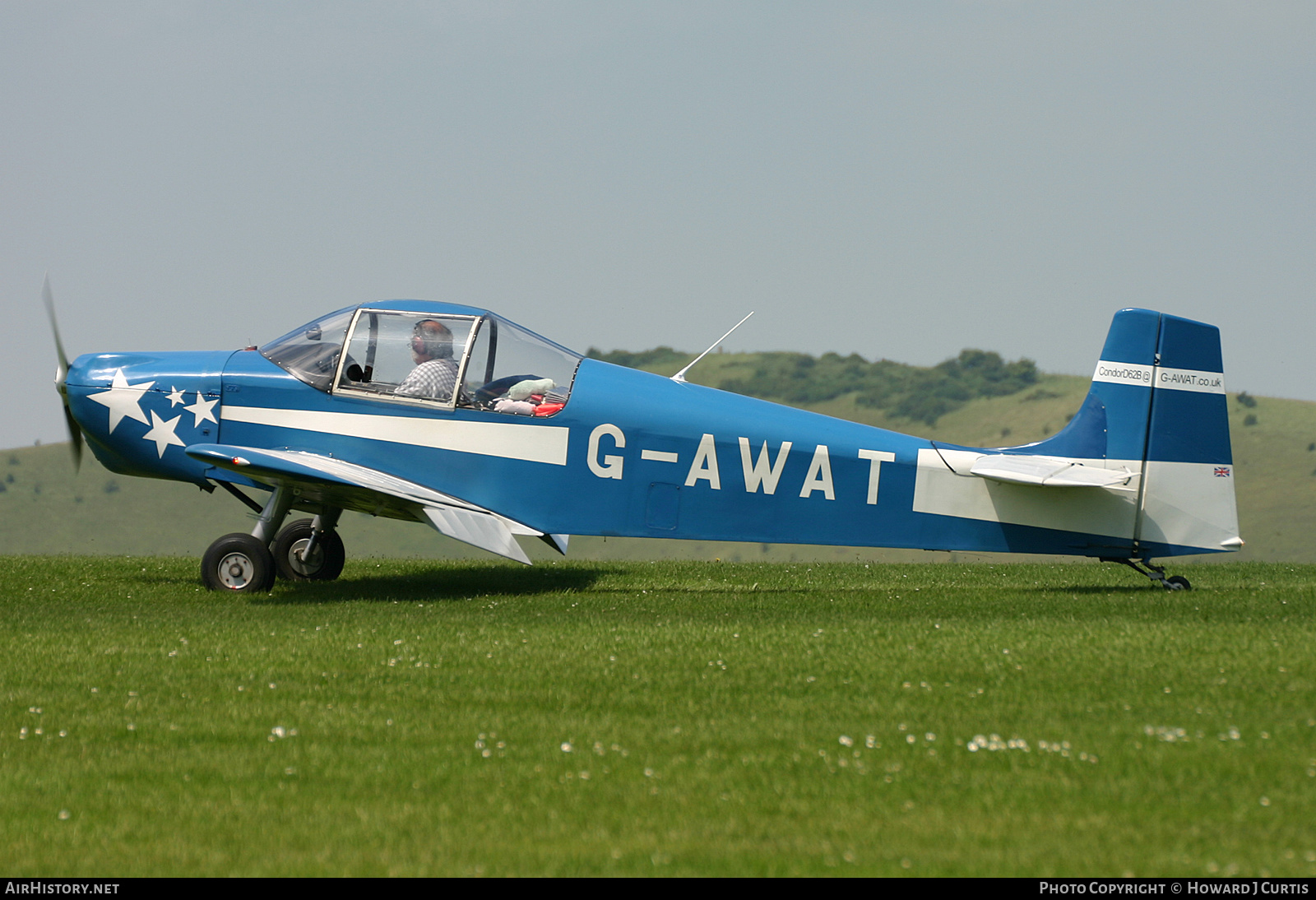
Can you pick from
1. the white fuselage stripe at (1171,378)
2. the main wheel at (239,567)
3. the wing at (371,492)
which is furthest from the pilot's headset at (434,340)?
the white fuselage stripe at (1171,378)

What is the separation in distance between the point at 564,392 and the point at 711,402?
1415 millimetres

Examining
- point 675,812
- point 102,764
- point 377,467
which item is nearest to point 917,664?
point 675,812

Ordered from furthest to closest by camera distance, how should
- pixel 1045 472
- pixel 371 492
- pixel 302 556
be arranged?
pixel 302 556
pixel 1045 472
pixel 371 492

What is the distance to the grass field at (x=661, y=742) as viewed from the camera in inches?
156

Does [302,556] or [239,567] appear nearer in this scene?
[239,567]

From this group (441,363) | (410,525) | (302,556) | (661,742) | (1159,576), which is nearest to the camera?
(661,742)

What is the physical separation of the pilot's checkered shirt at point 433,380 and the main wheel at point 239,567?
6.56ft

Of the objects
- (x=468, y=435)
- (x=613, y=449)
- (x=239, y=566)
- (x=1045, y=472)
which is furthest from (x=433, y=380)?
(x=1045, y=472)

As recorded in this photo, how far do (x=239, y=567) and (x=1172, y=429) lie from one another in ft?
28.5

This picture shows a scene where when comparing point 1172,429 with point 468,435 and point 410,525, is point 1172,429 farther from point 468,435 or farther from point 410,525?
point 410,525

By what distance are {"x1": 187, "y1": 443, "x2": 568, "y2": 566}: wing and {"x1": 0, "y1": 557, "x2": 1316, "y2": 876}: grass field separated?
1123 millimetres

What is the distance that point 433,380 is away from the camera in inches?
436

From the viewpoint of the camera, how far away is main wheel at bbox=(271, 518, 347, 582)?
1249 cm
